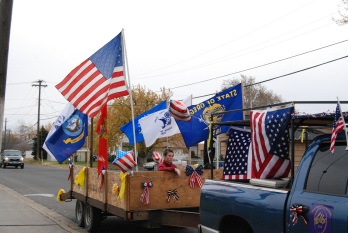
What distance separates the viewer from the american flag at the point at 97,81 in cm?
973

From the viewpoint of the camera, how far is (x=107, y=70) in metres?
9.98

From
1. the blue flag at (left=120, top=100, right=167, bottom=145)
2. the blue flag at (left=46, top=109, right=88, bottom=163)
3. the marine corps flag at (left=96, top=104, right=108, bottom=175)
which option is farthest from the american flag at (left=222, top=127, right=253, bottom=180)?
the blue flag at (left=120, top=100, right=167, bottom=145)

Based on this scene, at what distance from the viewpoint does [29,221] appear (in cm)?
1088

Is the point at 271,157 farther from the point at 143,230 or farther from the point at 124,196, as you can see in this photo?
the point at 143,230

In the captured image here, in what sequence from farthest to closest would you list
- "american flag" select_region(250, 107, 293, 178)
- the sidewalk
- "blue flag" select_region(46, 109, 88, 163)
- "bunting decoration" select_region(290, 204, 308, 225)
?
"blue flag" select_region(46, 109, 88, 163) < the sidewalk < "american flag" select_region(250, 107, 293, 178) < "bunting decoration" select_region(290, 204, 308, 225)

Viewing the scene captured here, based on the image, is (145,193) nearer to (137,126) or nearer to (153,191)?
(153,191)

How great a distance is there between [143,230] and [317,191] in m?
6.45

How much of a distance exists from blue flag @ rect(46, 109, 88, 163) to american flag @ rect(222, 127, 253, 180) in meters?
4.94

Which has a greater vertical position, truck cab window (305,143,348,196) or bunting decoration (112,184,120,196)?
truck cab window (305,143,348,196)

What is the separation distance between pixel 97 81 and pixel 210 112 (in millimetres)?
3394

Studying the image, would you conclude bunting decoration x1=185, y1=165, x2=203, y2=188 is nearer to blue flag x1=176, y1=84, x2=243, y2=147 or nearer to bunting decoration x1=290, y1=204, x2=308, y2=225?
blue flag x1=176, y1=84, x2=243, y2=147

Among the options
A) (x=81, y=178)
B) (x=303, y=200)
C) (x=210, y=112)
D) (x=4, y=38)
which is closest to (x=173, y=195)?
(x=81, y=178)

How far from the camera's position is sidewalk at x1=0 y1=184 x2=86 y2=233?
987cm

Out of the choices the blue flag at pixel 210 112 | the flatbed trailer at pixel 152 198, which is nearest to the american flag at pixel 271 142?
the flatbed trailer at pixel 152 198
